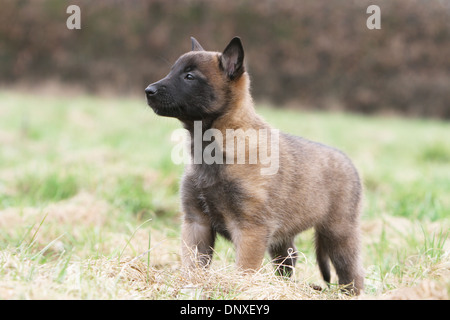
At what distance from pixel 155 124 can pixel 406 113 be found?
411 inches

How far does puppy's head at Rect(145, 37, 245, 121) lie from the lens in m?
3.55

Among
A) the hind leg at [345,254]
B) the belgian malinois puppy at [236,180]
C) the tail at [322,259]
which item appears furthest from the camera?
the tail at [322,259]

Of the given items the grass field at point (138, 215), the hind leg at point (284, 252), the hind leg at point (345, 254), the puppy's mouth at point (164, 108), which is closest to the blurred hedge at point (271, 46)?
the grass field at point (138, 215)

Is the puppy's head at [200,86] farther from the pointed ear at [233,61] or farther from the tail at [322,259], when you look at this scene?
the tail at [322,259]

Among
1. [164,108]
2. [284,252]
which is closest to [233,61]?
[164,108]

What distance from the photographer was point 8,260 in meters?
2.95

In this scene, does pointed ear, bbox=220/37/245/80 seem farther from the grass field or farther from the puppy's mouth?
the grass field

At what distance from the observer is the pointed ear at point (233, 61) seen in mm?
3637

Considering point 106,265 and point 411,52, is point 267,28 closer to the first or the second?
point 411,52

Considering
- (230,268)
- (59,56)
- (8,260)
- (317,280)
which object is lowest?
(317,280)

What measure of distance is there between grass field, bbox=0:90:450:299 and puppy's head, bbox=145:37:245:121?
0.85 meters

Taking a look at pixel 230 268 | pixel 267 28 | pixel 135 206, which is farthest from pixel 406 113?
pixel 230 268

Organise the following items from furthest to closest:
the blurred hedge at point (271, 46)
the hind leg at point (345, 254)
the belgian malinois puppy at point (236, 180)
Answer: the blurred hedge at point (271, 46)
the hind leg at point (345, 254)
the belgian malinois puppy at point (236, 180)

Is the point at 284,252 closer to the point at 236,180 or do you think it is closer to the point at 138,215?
the point at 236,180
